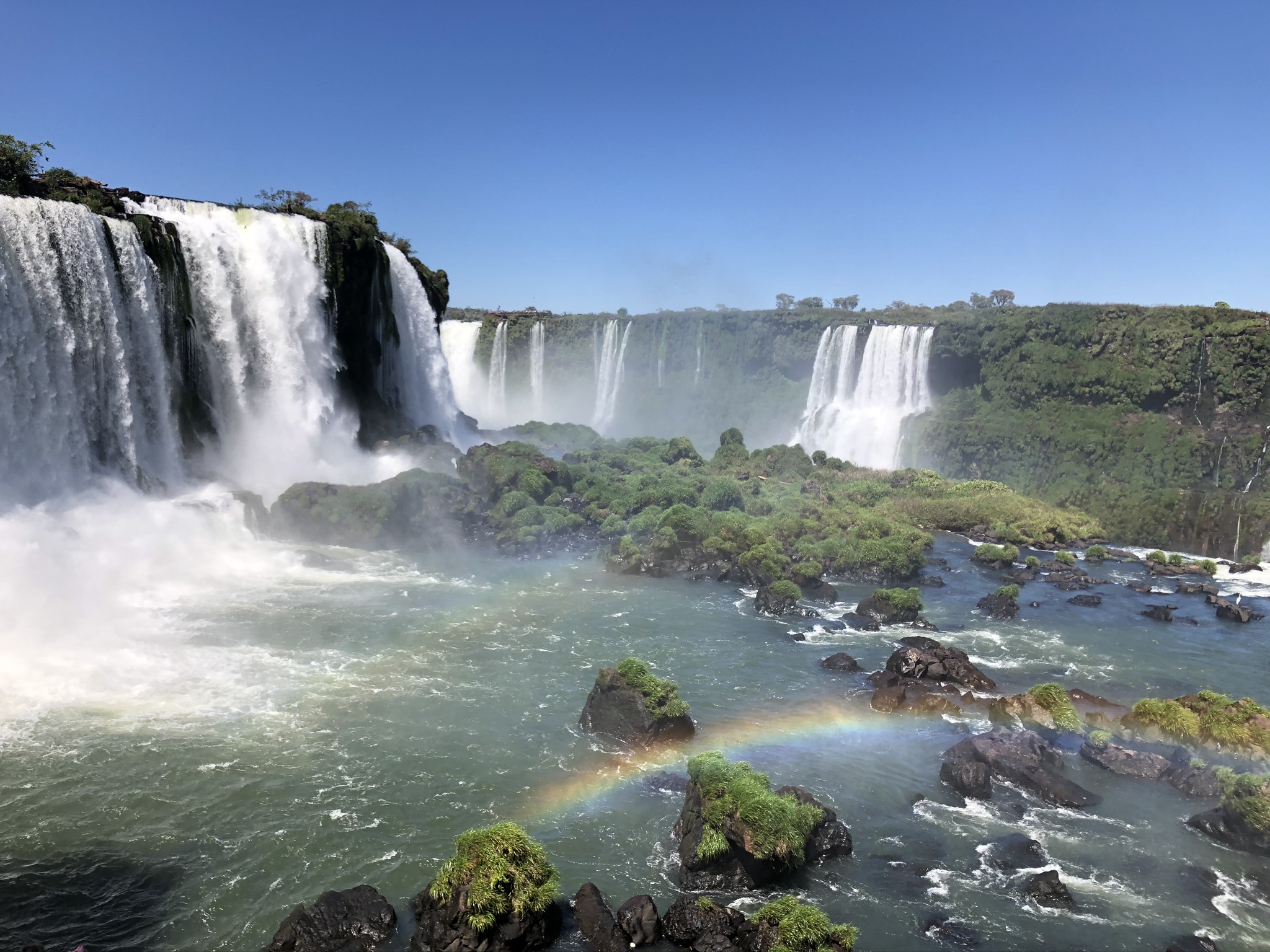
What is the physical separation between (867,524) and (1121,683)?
1297 centimetres

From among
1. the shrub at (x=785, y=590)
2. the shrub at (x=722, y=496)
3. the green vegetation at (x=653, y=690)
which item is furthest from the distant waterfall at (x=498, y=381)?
the green vegetation at (x=653, y=690)

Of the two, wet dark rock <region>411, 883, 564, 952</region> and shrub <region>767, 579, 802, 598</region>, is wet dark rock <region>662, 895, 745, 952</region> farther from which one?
shrub <region>767, 579, 802, 598</region>

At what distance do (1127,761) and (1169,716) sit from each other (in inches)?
76.2

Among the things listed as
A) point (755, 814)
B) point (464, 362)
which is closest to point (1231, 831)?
point (755, 814)

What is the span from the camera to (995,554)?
32906 mm

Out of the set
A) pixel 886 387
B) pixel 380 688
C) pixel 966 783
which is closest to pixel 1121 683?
pixel 966 783

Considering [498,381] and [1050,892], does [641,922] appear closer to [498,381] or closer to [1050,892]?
[1050,892]

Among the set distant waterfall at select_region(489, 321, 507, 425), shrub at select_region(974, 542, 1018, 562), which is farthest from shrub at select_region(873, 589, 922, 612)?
distant waterfall at select_region(489, 321, 507, 425)

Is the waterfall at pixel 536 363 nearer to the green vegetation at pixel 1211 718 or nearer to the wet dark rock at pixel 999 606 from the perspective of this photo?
the wet dark rock at pixel 999 606

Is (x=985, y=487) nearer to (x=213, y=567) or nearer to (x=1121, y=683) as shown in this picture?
(x=1121, y=683)

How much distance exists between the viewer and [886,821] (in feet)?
46.0

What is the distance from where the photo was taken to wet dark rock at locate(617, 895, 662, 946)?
10742mm

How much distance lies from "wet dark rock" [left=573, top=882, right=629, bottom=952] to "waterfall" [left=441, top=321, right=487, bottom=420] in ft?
203

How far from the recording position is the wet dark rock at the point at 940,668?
1953 centimetres
